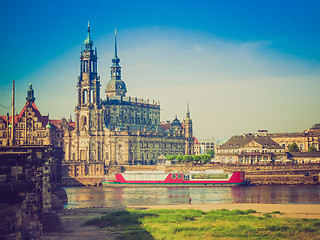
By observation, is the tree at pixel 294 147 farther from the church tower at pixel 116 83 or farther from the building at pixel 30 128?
the building at pixel 30 128

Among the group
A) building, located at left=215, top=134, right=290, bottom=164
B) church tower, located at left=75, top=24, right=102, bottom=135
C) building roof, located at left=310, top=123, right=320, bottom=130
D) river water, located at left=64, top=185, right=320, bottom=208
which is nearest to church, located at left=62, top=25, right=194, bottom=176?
church tower, located at left=75, top=24, right=102, bottom=135

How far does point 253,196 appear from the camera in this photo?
75438 millimetres

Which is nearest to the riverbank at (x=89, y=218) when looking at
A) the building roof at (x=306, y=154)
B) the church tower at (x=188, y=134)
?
the building roof at (x=306, y=154)

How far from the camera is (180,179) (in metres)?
101

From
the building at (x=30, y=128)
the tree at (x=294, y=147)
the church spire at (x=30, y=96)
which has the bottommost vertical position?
the tree at (x=294, y=147)

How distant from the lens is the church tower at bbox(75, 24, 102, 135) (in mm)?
134500

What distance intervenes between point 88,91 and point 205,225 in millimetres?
97637

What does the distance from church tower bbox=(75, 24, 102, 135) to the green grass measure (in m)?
86.0

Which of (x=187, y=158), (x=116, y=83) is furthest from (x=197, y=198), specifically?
(x=116, y=83)

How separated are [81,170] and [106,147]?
17.3 m

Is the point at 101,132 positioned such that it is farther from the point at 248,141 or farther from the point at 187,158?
the point at 248,141

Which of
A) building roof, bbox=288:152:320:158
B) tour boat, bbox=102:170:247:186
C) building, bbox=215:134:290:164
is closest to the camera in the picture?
tour boat, bbox=102:170:247:186

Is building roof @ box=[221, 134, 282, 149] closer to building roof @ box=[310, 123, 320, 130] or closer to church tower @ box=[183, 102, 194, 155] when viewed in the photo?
church tower @ box=[183, 102, 194, 155]

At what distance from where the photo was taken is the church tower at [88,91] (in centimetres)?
13450
